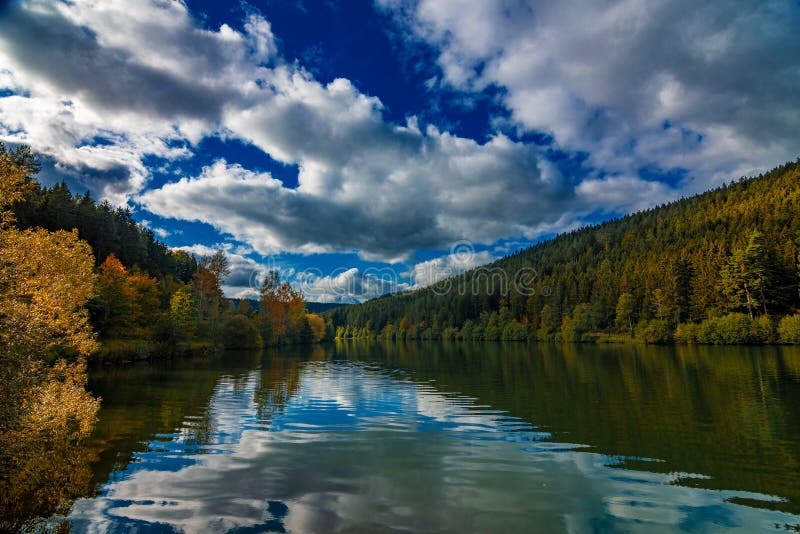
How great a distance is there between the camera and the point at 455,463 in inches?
595

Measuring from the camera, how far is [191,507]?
11.4 m

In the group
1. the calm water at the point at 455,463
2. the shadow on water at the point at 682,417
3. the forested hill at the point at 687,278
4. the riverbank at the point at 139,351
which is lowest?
the calm water at the point at 455,463

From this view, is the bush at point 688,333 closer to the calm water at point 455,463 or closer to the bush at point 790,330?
the bush at point 790,330

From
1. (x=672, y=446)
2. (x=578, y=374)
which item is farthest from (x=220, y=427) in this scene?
(x=578, y=374)

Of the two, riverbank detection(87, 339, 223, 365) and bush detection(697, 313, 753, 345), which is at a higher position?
bush detection(697, 313, 753, 345)

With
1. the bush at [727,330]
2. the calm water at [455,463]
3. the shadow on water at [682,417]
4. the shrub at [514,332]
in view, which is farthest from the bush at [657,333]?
the calm water at [455,463]

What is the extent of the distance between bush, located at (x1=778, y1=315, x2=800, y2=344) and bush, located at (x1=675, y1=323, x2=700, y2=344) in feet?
52.8

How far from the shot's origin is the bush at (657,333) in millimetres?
102812

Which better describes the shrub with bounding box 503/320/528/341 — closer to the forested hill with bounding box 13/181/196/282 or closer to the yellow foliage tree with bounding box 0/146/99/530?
the forested hill with bounding box 13/181/196/282

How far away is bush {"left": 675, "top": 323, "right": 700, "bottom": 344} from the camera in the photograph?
3805 inches

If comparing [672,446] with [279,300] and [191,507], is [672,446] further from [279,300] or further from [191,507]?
[279,300]

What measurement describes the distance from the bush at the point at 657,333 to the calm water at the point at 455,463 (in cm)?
8301

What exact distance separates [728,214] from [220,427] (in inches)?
7855

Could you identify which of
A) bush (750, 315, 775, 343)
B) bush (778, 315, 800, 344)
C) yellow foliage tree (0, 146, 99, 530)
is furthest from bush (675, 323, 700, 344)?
yellow foliage tree (0, 146, 99, 530)
